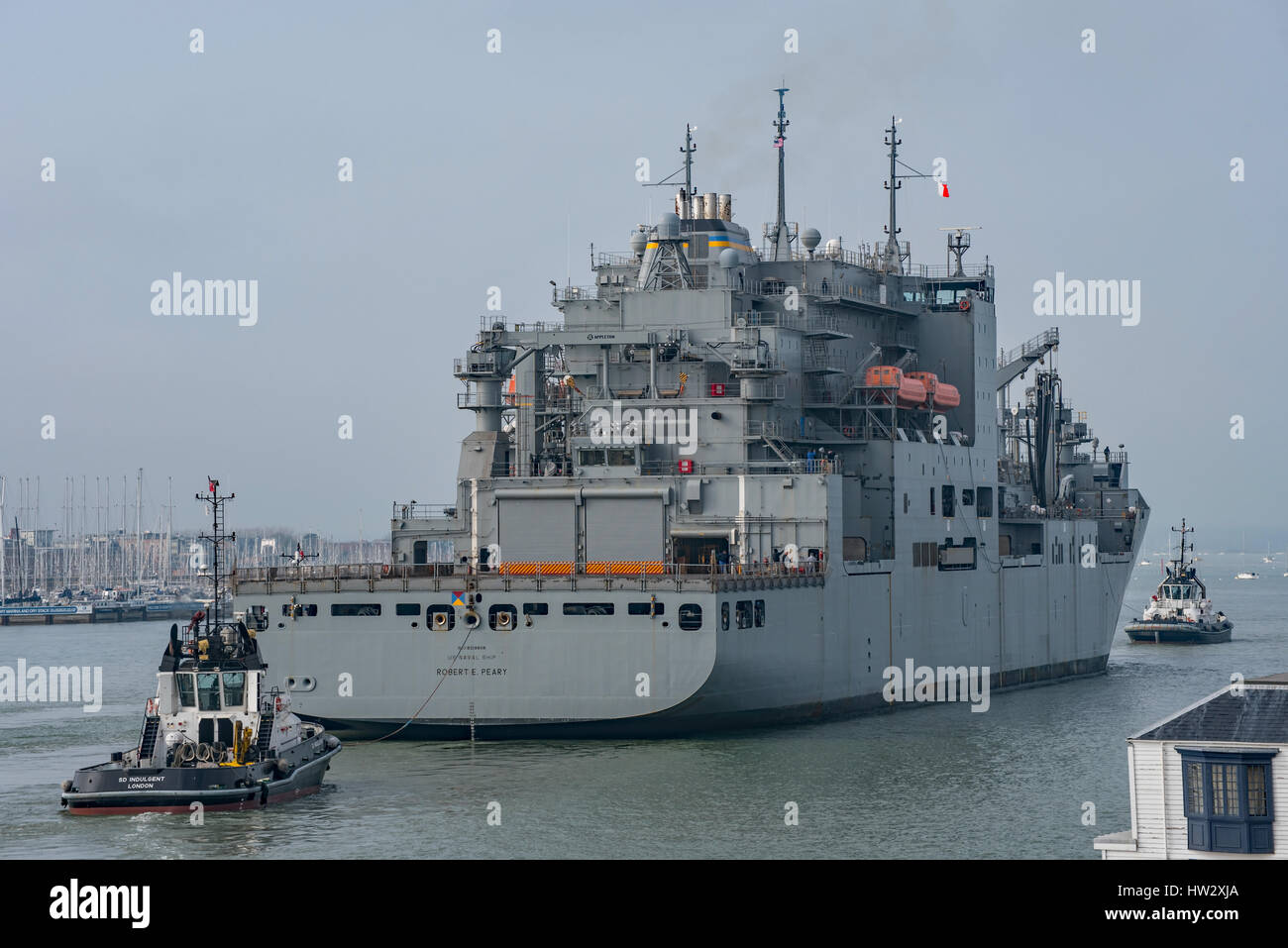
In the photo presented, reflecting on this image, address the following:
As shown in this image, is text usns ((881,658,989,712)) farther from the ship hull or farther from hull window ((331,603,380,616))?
hull window ((331,603,380,616))

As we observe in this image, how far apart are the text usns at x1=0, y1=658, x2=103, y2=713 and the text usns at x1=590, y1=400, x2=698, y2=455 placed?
20.2m

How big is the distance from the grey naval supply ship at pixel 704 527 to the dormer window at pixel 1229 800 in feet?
62.6

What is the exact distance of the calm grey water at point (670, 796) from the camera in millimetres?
32719

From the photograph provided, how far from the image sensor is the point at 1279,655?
82250 mm

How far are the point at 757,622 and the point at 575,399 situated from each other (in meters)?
11.1

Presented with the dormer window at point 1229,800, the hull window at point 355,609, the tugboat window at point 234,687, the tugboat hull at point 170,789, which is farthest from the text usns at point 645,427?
the dormer window at point 1229,800

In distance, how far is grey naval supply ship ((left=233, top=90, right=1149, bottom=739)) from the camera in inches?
1711

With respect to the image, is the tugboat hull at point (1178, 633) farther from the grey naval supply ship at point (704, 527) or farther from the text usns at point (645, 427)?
the text usns at point (645, 427)

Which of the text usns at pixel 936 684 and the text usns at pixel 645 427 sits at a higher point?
the text usns at pixel 645 427
